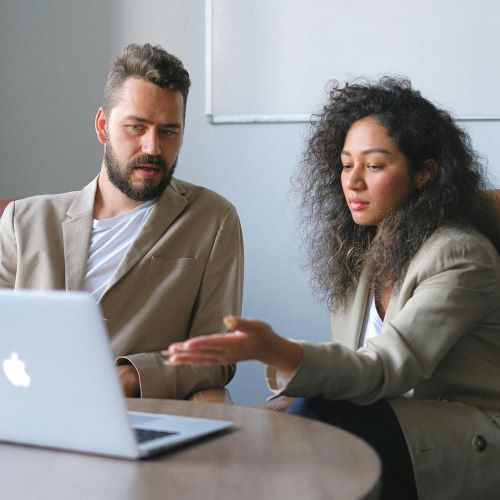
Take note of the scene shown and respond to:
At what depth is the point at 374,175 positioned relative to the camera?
205 cm

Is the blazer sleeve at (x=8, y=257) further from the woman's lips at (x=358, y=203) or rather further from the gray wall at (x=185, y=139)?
the gray wall at (x=185, y=139)

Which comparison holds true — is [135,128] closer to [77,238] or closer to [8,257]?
[77,238]

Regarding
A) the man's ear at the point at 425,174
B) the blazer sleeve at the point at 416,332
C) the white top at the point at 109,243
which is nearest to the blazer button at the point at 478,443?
the blazer sleeve at the point at 416,332

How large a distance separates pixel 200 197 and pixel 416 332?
2.72ft

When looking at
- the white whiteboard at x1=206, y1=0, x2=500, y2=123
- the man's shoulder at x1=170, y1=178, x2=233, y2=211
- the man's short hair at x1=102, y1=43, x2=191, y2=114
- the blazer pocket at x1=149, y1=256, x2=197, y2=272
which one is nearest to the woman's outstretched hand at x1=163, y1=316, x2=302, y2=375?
the blazer pocket at x1=149, y1=256, x2=197, y2=272

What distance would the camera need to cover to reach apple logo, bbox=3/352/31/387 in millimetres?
1333

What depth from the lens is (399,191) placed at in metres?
2.06

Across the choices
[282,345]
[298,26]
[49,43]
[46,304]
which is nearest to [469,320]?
[282,345]

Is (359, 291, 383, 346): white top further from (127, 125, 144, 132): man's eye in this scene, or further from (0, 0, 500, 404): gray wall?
(0, 0, 500, 404): gray wall

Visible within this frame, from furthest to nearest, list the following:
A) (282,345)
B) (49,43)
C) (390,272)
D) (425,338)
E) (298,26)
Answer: (49,43) → (298,26) → (390,272) → (425,338) → (282,345)

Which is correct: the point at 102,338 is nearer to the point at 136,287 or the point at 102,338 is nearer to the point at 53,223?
the point at 136,287

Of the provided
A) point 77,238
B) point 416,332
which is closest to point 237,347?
point 416,332

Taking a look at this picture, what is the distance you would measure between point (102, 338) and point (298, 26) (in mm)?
2137

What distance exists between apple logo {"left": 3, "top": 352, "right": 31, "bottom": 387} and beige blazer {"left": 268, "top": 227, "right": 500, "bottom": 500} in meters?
0.45
